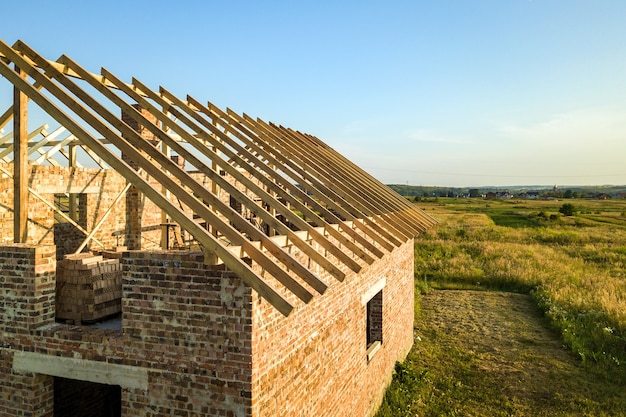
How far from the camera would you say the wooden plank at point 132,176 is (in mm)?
4172

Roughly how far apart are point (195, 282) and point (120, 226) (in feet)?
18.1

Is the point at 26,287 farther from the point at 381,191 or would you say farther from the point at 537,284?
the point at 537,284

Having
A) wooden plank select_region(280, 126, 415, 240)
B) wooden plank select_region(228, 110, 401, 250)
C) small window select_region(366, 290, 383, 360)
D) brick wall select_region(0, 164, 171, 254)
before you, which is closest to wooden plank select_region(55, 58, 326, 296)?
wooden plank select_region(228, 110, 401, 250)

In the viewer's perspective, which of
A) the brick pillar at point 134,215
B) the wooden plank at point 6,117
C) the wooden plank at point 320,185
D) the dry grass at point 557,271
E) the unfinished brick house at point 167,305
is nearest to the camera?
the unfinished brick house at point 167,305

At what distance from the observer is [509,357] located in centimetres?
1245

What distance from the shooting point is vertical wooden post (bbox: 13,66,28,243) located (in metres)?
5.56

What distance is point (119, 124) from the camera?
17.6 feet

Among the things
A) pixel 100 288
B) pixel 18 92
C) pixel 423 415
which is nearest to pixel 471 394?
pixel 423 415

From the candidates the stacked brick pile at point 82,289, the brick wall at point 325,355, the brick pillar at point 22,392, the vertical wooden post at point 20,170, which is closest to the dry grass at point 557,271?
the brick wall at point 325,355

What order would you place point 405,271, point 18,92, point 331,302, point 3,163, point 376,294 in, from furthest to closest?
point 405,271 → point 376,294 → point 3,163 → point 331,302 → point 18,92

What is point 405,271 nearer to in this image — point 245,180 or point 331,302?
point 331,302

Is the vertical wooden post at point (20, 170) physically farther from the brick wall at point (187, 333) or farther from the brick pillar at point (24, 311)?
the brick wall at point (187, 333)

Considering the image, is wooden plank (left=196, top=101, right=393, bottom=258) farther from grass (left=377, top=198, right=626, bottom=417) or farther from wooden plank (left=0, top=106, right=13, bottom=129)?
grass (left=377, top=198, right=626, bottom=417)

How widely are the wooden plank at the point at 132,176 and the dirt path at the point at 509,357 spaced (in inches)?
280
